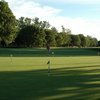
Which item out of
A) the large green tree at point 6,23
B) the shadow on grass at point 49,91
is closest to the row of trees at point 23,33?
the large green tree at point 6,23

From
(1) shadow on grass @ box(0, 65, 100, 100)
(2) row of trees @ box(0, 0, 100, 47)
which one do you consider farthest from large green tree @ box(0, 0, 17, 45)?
(1) shadow on grass @ box(0, 65, 100, 100)

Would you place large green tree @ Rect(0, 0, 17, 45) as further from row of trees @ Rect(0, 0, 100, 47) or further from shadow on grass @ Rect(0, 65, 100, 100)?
shadow on grass @ Rect(0, 65, 100, 100)

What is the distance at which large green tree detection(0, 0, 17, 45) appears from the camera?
82562 mm

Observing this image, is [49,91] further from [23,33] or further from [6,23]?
[23,33]

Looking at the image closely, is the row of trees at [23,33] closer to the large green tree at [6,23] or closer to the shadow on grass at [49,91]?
the large green tree at [6,23]

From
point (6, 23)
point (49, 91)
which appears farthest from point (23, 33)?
point (49, 91)

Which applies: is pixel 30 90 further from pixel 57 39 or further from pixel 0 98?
pixel 57 39

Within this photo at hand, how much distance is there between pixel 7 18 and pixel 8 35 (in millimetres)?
4151

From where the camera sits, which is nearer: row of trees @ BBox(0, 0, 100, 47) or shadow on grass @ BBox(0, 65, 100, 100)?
shadow on grass @ BBox(0, 65, 100, 100)

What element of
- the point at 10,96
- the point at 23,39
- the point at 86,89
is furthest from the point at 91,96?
the point at 23,39

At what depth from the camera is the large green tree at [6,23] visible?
82562mm

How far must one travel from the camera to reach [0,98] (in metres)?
13.5

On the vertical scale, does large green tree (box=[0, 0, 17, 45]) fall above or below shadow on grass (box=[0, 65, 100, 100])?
above

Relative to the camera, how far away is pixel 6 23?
276 ft
